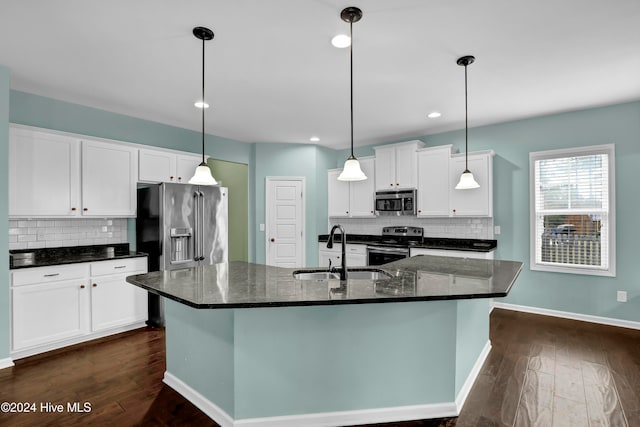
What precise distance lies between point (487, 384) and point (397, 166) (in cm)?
332

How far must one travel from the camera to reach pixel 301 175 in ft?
19.2

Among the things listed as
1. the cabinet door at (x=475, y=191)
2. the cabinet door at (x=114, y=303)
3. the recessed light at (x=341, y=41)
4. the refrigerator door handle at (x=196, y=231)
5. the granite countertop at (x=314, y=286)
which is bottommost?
the cabinet door at (x=114, y=303)

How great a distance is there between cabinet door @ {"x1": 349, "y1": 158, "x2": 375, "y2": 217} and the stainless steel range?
1.52 feet

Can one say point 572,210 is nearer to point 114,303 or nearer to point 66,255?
point 114,303

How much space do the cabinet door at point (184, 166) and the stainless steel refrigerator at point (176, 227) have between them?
384 mm

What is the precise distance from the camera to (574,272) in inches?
162

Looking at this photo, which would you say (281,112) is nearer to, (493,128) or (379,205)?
(379,205)

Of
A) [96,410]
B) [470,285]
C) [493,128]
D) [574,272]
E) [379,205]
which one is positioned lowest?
[96,410]

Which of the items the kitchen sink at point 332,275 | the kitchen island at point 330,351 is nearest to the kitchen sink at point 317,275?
the kitchen sink at point 332,275

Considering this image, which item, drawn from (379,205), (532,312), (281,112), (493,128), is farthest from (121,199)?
(532,312)

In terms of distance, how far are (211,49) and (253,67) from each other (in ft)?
1.35

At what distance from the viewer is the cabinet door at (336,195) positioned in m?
5.87

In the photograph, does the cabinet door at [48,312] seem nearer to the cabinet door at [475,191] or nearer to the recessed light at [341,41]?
the recessed light at [341,41]

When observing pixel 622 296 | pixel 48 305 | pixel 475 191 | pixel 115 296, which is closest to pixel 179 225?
pixel 115 296
